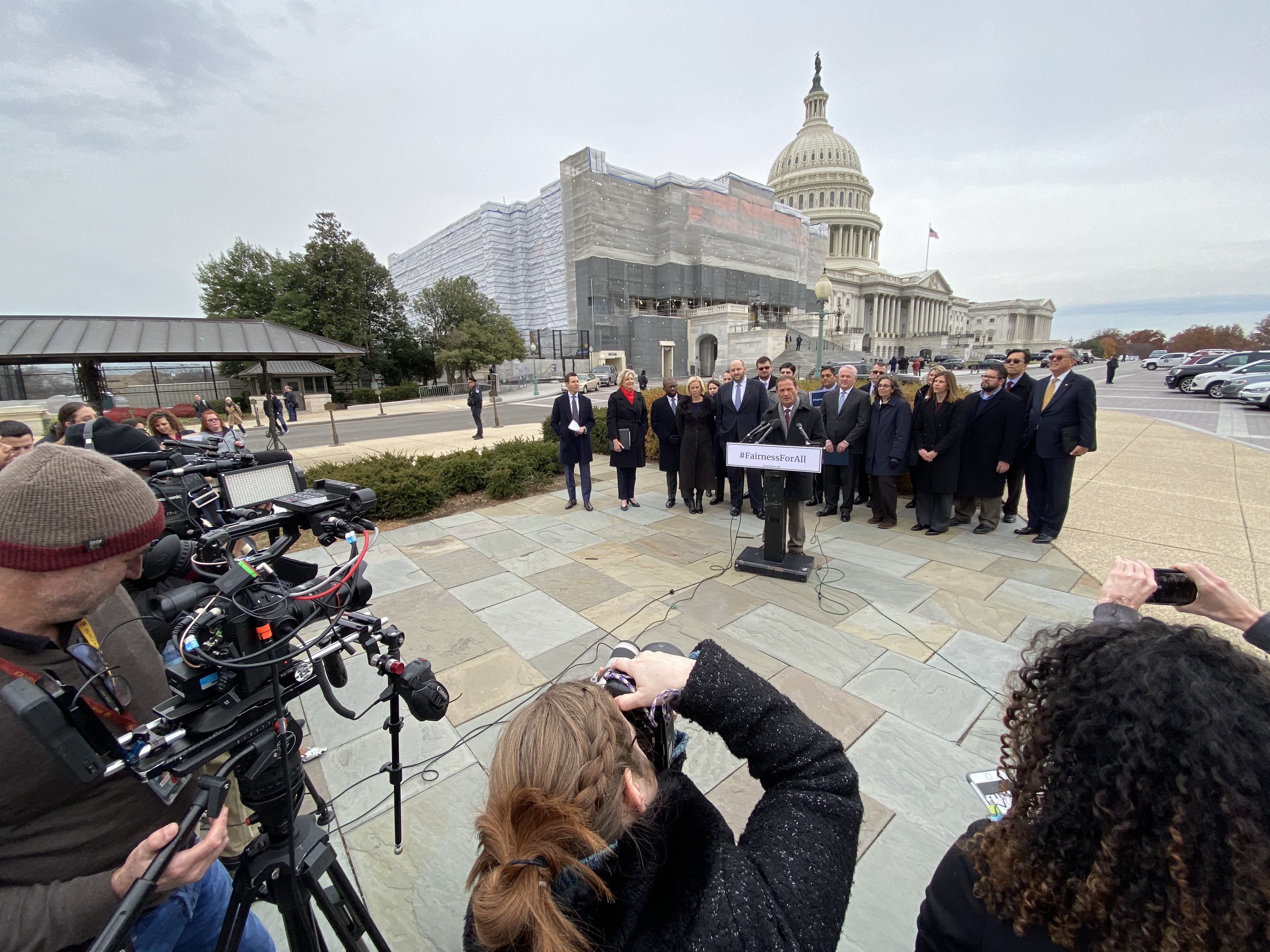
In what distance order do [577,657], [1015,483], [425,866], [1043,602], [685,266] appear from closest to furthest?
[425,866] < [577,657] < [1043,602] < [1015,483] < [685,266]

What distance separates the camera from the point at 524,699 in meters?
3.25

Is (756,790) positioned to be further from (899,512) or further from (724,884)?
(899,512)

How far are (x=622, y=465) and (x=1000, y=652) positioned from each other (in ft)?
16.1

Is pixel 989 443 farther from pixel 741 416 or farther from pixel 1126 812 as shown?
pixel 1126 812

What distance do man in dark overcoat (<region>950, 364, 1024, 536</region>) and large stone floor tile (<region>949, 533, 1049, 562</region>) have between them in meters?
0.15

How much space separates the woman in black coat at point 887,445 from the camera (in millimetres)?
6246

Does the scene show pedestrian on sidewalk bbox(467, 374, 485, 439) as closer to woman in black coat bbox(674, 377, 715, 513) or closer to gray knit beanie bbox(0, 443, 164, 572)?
woman in black coat bbox(674, 377, 715, 513)

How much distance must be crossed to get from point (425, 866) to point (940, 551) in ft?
18.3

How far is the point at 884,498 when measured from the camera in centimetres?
653

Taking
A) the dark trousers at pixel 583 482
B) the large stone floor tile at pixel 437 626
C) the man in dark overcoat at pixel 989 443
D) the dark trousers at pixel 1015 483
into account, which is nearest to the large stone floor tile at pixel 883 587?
the man in dark overcoat at pixel 989 443

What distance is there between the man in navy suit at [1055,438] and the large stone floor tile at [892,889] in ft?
16.5

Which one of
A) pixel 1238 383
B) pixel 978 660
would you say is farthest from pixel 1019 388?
pixel 1238 383

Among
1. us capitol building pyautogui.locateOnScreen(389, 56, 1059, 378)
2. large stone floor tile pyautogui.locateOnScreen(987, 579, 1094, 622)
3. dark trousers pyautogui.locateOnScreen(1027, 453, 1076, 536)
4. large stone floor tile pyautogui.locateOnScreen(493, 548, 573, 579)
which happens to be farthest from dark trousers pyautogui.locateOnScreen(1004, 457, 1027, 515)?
us capitol building pyautogui.locateOnScreen(389, 56, 1059, 378)

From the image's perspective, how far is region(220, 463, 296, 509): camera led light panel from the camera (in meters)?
2.51
